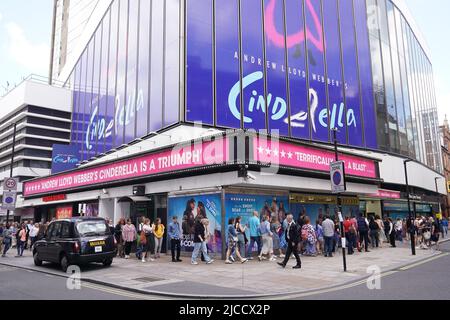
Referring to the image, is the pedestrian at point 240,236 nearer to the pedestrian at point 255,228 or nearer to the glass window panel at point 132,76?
the pedestrian at point 255,228

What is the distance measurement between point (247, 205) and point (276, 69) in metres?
12.3

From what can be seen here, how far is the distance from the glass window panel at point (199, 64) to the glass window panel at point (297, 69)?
7.18 m

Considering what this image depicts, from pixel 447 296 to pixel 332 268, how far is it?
16.0ft

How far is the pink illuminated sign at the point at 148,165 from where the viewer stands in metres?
14.8

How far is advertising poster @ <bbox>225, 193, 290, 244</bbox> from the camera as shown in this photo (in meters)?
15.0

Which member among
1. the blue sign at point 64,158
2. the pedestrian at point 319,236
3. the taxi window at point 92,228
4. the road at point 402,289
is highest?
the blue sign at point 64,158

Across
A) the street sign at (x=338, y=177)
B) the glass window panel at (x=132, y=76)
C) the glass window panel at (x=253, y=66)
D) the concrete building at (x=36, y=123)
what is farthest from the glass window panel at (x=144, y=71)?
the concrete building at (x=36, y=123)

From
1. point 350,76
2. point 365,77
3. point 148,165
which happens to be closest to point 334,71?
point 350,76

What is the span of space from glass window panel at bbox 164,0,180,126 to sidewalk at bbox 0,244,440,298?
26.3ft

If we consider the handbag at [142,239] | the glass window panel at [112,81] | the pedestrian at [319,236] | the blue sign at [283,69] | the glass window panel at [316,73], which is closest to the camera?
the handbag at [142,239]

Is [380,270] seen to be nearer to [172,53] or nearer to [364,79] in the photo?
[172,53]

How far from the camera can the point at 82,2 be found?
216ft

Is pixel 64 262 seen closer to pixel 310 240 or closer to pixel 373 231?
pixel 310 240

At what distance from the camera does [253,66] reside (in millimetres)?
23062
